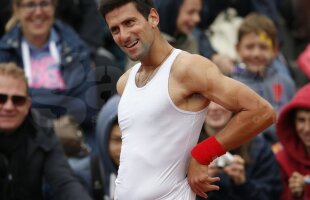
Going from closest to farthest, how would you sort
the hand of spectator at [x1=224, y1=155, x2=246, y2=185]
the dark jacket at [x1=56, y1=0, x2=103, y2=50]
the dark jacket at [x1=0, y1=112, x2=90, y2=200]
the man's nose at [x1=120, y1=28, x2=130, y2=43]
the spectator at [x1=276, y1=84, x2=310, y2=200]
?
1. the man's nose at [x1=120, y1=28, x2=130, y2=43]
2. the dark jacket at [x1=0, y1=112, x2=90, y2=200]
3. the hand of spectator at [x1=224, y1=155, x2=246, y2=185]
4. the spectator at [x1=276, y1=84, x2=310, y2=200]
5. the dark jacket at [x1=56, y1=0, x2=103, y2=50]

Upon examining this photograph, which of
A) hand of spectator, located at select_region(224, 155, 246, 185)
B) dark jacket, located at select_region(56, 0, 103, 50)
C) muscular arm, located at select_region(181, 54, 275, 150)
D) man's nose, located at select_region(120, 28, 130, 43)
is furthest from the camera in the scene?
dark jacket, located at select_region(56, 0, 103, 50)

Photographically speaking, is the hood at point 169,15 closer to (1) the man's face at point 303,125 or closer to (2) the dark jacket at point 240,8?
(2) the dark jacket at point 240,8

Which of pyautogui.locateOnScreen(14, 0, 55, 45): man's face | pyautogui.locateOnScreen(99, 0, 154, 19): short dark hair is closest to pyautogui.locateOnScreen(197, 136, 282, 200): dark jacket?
pyautogui.locateOnScreen(99, 0, 154, 19): short dark hair

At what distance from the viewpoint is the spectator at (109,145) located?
19.5 ft

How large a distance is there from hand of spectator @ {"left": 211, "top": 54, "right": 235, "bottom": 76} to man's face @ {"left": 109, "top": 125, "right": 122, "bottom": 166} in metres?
1.47

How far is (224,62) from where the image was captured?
7.32 meters

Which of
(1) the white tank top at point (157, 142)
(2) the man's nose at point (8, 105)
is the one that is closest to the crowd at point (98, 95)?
(2) the man's nose at point (8, 105)

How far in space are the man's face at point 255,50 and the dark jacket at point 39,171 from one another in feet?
7.65

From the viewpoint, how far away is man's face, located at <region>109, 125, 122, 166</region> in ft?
19.4

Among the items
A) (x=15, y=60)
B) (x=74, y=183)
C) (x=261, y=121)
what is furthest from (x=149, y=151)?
(x=15, y=60)

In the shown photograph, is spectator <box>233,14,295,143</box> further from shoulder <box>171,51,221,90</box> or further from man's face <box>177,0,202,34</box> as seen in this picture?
shoulder <box>171,51,221,90</box>

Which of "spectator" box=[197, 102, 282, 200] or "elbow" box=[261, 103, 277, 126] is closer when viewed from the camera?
"elbow" box=[261, 103, 277, 126]

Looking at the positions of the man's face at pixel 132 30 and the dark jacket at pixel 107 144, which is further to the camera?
the dark jacket at pixel 107 144

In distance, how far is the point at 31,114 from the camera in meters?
5.78
